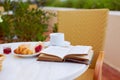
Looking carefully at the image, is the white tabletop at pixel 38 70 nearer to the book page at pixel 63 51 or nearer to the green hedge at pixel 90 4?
the book page at pixel 63 51

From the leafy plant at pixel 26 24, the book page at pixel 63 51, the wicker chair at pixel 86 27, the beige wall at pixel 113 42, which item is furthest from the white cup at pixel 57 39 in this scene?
the beige wall at pixel 113 42

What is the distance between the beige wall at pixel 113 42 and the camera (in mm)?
3096

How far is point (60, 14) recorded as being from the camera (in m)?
1.97

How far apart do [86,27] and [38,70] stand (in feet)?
2.85

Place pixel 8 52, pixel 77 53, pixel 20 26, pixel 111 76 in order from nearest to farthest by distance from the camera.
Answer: pixel 77 53 → pixel 8 52 → pixel 20 26 → pixel 111 76

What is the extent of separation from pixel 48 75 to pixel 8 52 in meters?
0.47

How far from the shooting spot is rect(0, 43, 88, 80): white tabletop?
3.52 ft

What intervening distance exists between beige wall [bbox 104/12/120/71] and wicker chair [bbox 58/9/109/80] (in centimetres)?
130

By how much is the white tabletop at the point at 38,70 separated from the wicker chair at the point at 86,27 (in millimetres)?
627

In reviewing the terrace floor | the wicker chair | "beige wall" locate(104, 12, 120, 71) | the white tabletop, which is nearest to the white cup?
the white tabletop

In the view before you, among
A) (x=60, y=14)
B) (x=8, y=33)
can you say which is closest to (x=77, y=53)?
(x=60, y=14)

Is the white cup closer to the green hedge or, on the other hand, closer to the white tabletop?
the white tabletop

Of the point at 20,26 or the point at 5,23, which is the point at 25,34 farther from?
the point at 5,23

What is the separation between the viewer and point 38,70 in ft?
3.81
